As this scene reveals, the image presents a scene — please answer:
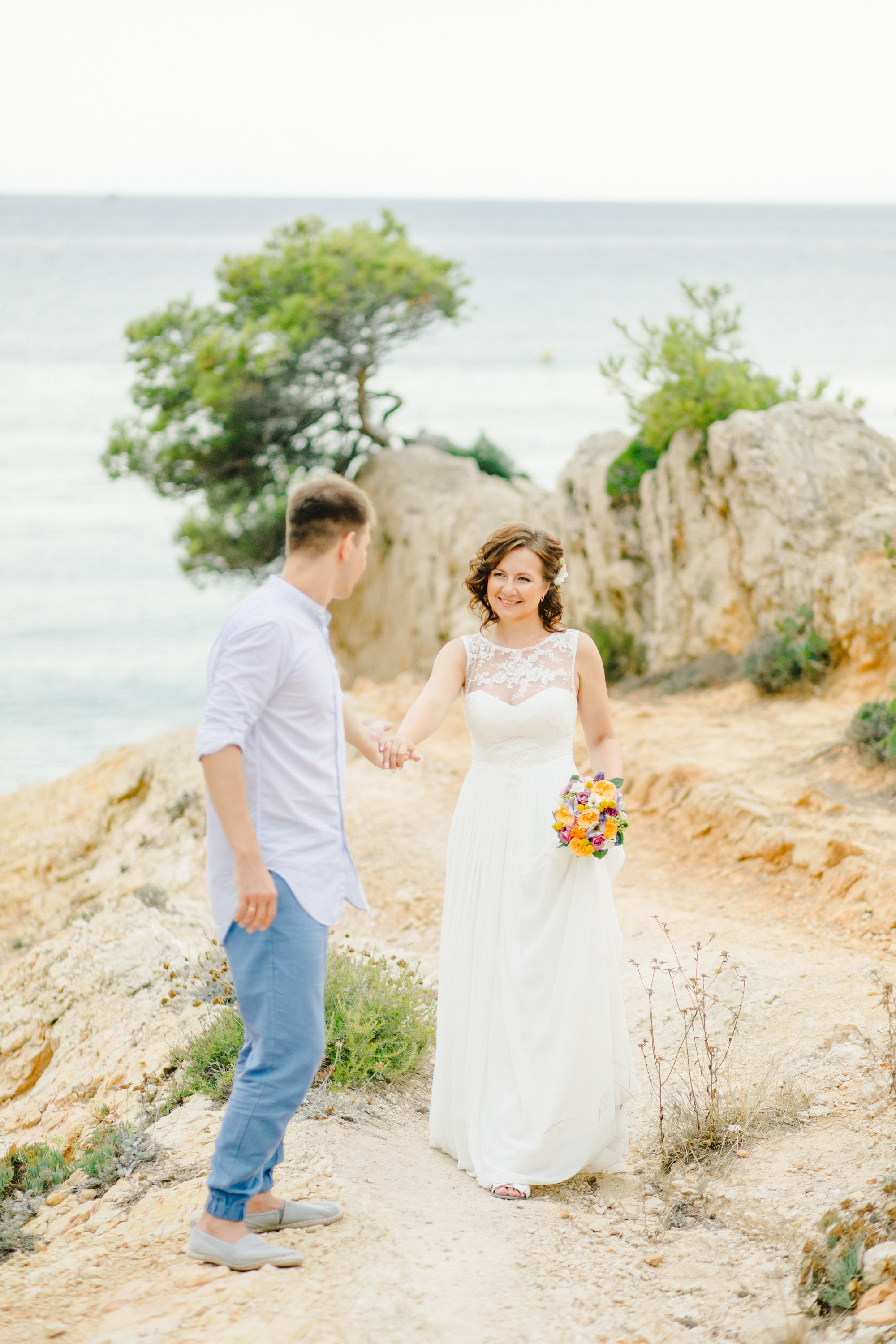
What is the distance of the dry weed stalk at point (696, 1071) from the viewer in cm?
422

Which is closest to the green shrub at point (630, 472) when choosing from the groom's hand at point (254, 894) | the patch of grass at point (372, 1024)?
the patch of grass at point (372, 1024)

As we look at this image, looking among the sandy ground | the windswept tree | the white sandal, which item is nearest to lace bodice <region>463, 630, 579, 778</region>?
the white sandal

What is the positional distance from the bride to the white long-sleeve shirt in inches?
28.4

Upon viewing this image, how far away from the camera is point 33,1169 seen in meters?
4.55

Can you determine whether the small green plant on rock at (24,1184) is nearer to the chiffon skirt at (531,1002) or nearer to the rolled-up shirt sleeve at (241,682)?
the chiffon skirt at (531,1002)

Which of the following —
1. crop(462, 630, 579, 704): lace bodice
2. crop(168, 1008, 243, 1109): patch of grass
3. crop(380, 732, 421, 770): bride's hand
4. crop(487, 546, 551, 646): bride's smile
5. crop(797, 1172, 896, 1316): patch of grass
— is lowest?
crop(168, 1008, 243, 1109): patch of grass

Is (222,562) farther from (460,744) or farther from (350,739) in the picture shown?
(350,739)

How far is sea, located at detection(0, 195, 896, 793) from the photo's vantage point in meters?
25.9

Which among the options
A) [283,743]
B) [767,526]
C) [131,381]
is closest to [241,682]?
[283,743]

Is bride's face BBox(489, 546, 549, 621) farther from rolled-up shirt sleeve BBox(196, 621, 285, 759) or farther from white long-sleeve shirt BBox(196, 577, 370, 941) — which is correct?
rolled-up shirt sleeve BBox(196, 621, 285, 759)

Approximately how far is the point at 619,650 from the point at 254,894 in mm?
10478

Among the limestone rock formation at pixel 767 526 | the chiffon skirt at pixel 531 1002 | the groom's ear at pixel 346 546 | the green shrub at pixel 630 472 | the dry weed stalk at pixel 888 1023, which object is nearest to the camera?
Answer: the groom's ear at pixel 346 546

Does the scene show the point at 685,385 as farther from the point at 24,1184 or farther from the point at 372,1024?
the point at 24,1184

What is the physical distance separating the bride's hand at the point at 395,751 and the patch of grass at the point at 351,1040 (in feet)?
5.02
